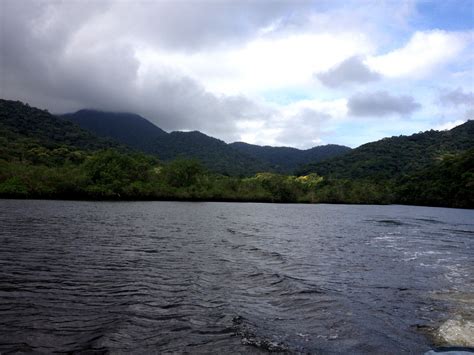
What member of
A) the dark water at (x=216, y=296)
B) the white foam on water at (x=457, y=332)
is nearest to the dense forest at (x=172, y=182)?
the dark water at (x=216, y=296)

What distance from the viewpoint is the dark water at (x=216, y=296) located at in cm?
1075

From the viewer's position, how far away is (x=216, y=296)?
1564 centimetres

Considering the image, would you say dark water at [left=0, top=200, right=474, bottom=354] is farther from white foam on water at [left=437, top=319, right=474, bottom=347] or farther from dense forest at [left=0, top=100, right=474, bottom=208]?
dense forest at [left=0, top=100, right=474, bottom=208]

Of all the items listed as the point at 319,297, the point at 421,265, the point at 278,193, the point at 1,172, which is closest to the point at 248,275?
the point at 319,297

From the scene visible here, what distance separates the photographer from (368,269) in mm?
23578

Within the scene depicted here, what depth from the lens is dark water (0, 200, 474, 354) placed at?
423 inches

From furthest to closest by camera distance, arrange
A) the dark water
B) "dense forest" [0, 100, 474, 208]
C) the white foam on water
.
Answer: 1. "dense forest" [0, 100, 474, 208]
2. the white foam on water
3. the dark water

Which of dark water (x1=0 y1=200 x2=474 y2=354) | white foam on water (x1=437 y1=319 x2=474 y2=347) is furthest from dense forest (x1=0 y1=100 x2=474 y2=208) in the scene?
white foam on water (x1=437 y1=319 x2=474 y2=347)

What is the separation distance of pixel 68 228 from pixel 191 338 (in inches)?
1145

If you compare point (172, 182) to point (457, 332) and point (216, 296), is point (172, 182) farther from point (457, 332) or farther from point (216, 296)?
point (457, 332)

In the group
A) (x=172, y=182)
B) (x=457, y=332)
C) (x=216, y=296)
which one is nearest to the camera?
(x=457, y=332)

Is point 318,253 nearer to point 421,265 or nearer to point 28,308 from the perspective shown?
point 421,265

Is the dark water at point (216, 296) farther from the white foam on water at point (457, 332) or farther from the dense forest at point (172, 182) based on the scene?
the dense forest at point (172, 182)

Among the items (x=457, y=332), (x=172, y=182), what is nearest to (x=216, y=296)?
(x=457, y=332)
